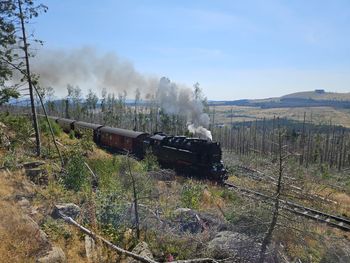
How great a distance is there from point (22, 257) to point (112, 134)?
2926 cm

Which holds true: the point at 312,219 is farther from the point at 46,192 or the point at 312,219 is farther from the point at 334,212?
the point at 46,192

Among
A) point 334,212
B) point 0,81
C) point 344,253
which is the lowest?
point 334,212

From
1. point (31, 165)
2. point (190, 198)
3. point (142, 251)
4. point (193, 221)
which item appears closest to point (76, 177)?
point (31, 165)

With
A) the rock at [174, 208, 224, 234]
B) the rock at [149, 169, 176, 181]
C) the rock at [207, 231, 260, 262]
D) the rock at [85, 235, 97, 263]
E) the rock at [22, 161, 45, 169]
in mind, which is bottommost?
the rock at [149, 169, 176, 181]

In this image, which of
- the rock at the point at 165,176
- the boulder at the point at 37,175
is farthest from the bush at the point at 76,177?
the rock at the point at 165,176

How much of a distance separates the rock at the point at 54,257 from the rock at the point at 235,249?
166 inches

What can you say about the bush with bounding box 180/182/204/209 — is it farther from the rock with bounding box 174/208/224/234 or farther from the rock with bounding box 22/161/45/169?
the rock with bounding box 22/161/45/169

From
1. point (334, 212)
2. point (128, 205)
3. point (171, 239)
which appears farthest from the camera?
point (334, 212)

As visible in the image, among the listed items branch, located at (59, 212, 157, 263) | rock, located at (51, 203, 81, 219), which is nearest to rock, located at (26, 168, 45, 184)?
rock, located at (51, 203, 81, 219)

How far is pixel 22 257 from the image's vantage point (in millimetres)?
7527

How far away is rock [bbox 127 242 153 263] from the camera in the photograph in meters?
8.84

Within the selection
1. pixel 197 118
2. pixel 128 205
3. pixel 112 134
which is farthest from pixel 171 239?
pixel 112 134

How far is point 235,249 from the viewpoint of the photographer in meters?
9.70

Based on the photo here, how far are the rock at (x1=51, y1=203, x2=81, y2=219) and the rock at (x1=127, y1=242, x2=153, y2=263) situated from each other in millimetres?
2705
